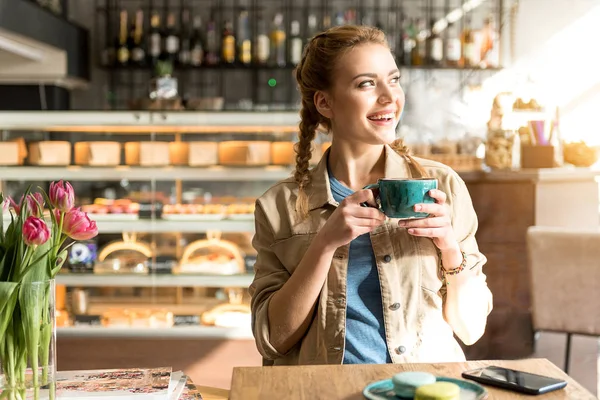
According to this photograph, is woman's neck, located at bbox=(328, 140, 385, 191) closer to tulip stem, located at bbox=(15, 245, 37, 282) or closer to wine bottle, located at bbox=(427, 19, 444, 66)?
tulip stem, located at bbox=(15, 245, 37, 282)

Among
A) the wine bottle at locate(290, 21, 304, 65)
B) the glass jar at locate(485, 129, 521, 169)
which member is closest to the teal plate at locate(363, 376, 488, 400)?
the glass jar at locate(485, 129, 521, 169)

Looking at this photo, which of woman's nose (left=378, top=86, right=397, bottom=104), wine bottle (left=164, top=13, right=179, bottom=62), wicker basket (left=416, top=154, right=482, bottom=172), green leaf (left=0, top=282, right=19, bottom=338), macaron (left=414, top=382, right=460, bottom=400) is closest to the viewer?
macaron (left=414, top=382, right=460, bottom=400)

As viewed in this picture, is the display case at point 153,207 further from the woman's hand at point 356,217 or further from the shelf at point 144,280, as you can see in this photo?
the woman's hand at point 356,217

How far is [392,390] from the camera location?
115 centimetres

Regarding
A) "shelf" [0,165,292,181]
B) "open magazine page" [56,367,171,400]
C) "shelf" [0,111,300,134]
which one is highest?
"shelf" [0,111,300,134]

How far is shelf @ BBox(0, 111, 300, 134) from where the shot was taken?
3520mm

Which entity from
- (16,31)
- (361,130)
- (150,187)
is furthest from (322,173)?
(16,31)

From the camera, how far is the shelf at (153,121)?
3.52 m

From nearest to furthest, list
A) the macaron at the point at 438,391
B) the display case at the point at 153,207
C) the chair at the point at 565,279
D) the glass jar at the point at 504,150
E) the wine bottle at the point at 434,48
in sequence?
the macaron at the point at 438,391 → the chair at the point at 565,279 → the display case at the point at 153,207 → the glass jar at the point at 504,150 → the wine bottle at the point at 434,48

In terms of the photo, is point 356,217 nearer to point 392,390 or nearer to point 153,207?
point 392,390

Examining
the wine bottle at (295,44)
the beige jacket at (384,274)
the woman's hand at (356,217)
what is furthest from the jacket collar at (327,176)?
the wine bottle at (295,44)

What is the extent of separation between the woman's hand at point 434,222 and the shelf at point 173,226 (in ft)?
7.14

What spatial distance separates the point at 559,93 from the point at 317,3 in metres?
2.56

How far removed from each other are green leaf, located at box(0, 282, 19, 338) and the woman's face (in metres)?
0.79
